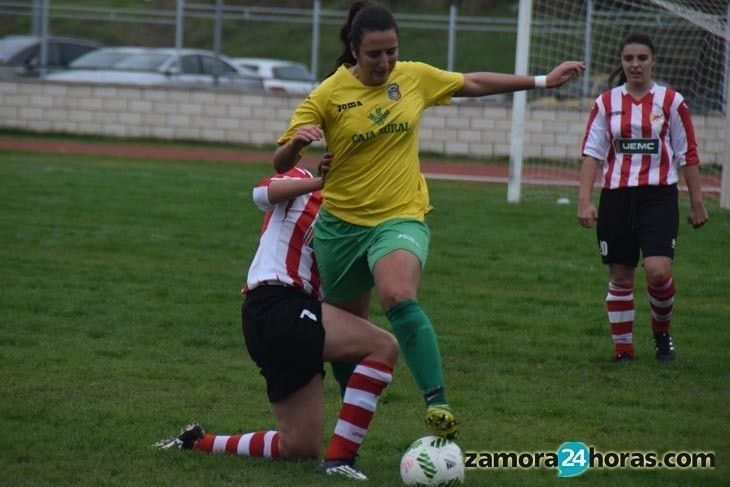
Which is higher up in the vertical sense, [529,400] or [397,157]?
[397,157]

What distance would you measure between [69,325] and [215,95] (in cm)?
1629

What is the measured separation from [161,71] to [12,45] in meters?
3.44

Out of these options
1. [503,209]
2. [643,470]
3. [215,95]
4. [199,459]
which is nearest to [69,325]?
[199,459]

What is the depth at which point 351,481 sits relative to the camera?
196 inches

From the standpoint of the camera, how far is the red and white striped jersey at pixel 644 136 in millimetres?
7680

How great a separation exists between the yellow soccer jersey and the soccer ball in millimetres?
1046

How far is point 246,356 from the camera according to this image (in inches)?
307

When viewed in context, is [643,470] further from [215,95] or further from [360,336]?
[215,95]

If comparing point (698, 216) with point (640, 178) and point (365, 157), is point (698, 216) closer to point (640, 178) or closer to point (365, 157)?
point (640, 178)

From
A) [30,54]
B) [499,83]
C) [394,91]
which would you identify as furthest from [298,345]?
[30,54]

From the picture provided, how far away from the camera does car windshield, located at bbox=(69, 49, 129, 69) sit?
26.7 meters

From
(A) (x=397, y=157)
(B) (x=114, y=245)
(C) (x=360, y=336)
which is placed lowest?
(B) (x=114, y=245)

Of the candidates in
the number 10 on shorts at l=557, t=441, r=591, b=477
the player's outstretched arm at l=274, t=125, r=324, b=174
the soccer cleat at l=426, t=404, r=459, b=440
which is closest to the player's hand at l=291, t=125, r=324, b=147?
the player's outstretched arm at l=274, t=125, r=324, b=174

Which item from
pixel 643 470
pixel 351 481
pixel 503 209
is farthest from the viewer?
pixel 503 209
